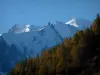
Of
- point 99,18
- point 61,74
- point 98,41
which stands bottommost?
point 61,74

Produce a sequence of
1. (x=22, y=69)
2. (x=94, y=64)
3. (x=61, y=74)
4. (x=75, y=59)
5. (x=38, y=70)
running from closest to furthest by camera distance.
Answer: (x=94, y=64), (x=61, y=74), (x=75, y=59), (x=38, y=70), (x=22, y=69)

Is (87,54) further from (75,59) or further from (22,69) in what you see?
(22,69)

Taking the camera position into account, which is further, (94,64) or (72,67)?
(72,67)

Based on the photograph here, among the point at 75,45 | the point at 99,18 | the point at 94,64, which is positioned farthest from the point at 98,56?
the point at 99,18

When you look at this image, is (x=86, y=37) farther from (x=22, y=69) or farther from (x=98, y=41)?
(x=22, y=69)

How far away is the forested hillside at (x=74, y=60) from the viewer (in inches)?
4603

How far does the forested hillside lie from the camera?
11691cm

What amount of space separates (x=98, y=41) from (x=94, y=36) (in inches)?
155

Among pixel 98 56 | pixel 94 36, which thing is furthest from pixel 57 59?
pixel 98 56

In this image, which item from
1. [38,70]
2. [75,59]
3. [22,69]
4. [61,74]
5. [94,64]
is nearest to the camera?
[94,64]

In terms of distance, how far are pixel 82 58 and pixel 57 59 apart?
67.0ft

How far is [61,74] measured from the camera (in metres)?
121

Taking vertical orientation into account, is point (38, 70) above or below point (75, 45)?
below

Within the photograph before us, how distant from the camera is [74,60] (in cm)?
12950
